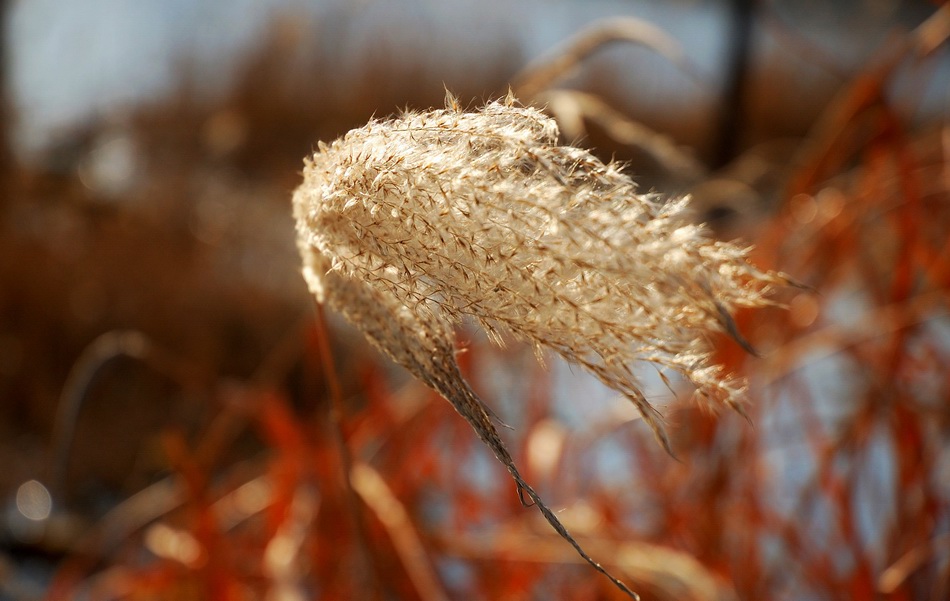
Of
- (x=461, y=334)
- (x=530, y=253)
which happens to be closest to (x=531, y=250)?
(x=530, y=253)

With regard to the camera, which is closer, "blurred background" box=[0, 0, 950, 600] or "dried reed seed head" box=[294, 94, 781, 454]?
"dried reed seed head" box=[294, 94, 781, 454]

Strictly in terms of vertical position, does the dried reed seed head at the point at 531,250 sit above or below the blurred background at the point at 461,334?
above

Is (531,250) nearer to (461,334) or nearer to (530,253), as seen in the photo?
(530,253)

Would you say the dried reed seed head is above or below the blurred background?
above

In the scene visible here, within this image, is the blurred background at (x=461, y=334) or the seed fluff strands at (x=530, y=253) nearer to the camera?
the seed fluff strands at (x=530, y=253)
